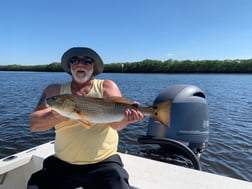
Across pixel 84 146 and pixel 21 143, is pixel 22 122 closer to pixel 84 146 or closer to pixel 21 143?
pixel 21 143

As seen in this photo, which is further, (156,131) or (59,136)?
(156,131)

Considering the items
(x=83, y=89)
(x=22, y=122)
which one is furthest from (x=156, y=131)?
(x=22, y=122)

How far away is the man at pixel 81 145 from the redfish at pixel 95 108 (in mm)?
80

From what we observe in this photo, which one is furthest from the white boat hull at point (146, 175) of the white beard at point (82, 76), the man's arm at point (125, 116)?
the white beard at point (82, 76)

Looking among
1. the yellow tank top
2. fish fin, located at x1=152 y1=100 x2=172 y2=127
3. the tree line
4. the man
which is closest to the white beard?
the man

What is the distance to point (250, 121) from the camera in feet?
33.0

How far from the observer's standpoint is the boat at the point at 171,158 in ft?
8.00

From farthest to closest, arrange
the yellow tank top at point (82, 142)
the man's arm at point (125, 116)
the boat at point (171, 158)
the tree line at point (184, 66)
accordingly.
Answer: the tree line at point (184, 66)
the boat at point (171, 158)
the yellow tank top at point (82, 142)
the man's arm at point (125, 116)

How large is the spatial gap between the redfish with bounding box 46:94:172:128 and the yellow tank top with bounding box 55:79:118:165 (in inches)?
11.0

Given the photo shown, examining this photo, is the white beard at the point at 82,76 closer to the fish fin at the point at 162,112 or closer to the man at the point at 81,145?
the man at the point at 81,145

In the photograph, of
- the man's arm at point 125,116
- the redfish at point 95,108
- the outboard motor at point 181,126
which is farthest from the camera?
the outboard motor at point 181,126

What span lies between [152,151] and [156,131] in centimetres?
30

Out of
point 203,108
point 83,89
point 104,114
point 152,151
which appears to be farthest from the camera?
point 203,108

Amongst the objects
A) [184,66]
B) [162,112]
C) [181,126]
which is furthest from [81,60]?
[184,66]
